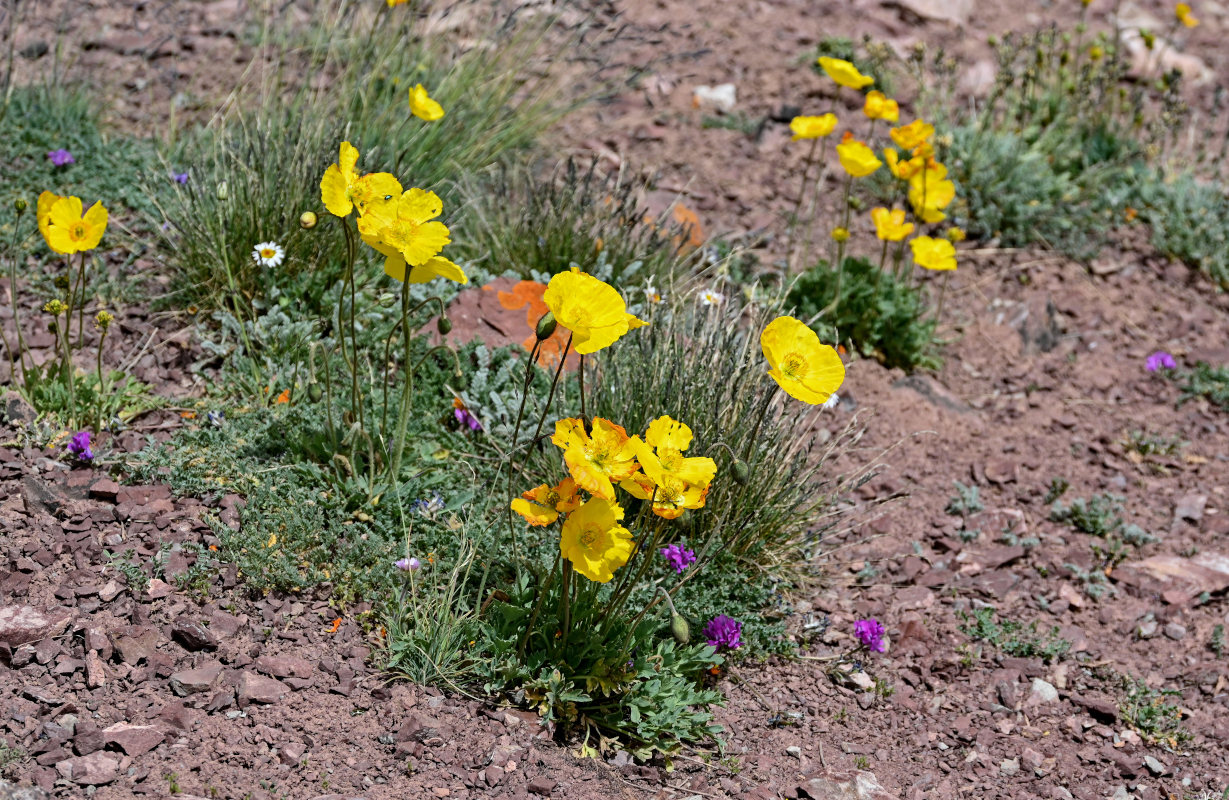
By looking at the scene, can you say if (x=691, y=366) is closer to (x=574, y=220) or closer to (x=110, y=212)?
(x=574, y=220)

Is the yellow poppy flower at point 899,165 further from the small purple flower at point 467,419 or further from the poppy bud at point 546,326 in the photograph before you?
the poppy bud at point 546,326

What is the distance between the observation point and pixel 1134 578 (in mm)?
3375

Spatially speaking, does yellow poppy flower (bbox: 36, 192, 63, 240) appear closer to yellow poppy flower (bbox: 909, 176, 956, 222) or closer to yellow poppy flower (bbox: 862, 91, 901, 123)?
yellow poppy flower (bbox: 862, 91, 901, 123)

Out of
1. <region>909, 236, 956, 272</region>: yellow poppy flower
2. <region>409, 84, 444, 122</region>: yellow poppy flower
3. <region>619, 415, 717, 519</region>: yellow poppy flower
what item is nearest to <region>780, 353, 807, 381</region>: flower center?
<region>619, 415, 717, 519</region>: yellow poppy flower

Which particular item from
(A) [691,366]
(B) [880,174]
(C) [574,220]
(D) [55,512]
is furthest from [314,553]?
(B) [880,174]

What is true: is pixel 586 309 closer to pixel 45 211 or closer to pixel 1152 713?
pixel 45 211

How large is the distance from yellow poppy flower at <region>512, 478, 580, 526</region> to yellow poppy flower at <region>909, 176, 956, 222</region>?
8.13 feet

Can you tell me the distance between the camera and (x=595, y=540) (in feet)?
7.04

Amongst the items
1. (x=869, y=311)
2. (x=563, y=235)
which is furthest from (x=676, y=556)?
(x=869, y=311)

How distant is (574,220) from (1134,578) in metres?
2.31

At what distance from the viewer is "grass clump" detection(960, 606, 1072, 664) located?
9.97 feet

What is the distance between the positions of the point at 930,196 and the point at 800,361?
2.22 meters

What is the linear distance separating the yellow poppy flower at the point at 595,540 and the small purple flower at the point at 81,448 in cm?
146

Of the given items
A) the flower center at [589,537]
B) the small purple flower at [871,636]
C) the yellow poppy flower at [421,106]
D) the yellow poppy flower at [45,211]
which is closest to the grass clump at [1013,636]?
the small purple flower at [871,636]
